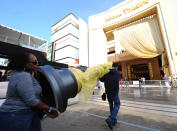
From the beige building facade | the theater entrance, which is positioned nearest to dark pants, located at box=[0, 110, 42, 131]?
the beige building facade

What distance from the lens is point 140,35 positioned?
15727mm

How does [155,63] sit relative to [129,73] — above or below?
above

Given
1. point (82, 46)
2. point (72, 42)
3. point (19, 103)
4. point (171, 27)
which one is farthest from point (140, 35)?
point (19, 103)

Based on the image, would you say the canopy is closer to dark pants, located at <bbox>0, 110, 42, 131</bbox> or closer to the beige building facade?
the beige building facade

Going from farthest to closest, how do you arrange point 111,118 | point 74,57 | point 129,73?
point 74,57 < point 129,73 < point 111,118

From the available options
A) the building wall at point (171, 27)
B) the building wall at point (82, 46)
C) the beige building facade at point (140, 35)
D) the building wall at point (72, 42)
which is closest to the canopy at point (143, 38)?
the beige building facade at point (140, 35)

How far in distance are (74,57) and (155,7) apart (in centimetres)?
1945

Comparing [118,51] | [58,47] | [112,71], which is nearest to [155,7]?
[118,51]

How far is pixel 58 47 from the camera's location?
28.4 m

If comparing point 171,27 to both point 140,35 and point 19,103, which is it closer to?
point 140,35

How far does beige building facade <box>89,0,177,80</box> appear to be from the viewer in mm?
12320

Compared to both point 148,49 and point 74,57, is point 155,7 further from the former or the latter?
point 74,57

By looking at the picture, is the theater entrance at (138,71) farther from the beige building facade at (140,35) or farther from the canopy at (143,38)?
the canopy at (143,38)

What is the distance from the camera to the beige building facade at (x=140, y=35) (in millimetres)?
12320
